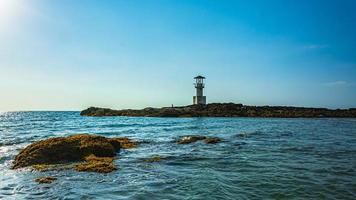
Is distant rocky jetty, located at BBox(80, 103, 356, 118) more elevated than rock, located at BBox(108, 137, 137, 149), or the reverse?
distant rocky jetty, located at BBox(80, 103, 356, 118)

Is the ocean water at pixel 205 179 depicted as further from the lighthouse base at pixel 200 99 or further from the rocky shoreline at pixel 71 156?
the lighthouse base at pixel 200 99

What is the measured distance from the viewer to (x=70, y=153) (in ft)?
55.7

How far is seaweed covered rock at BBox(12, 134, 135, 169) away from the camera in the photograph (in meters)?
15.7

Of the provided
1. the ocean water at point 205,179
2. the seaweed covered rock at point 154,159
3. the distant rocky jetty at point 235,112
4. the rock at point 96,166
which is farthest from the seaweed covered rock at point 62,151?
the distant rocky jetty at point 235,112

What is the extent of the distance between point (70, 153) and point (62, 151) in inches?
16.3

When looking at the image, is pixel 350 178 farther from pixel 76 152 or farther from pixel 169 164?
pixel 76 152

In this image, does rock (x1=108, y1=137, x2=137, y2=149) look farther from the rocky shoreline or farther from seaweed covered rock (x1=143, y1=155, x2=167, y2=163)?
seaweed covered rock (x1=143, y1=155, x2=167, y2=163)

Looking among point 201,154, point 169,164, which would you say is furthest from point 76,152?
point 201,154

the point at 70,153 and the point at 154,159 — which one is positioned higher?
the point at 70,153

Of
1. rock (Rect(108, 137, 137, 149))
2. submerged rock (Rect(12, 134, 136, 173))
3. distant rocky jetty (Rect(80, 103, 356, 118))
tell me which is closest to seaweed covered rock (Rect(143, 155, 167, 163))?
submerged rock (Rect(12, 134, 136, 173))

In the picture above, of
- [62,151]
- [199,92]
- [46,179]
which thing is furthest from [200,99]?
[46,179]

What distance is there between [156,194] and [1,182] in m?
6.06

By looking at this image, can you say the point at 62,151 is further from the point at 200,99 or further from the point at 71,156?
the point at 200,99

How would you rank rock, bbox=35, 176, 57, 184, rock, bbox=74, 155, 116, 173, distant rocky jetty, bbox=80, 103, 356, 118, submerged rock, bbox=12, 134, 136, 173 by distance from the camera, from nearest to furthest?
rock, bbox=35, 176, 57, 184
rock, bbox=74, 155, 116, 173
submerged rock, bbox=12, 134, 136, 173
distant rocky jetty, bbox=80, 103, 356, 118
